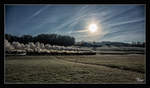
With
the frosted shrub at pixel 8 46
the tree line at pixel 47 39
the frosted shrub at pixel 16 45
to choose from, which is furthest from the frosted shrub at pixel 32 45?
the frosted shrub at pixel 8 46

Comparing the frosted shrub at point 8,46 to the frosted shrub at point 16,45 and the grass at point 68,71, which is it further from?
the grass at point 68,71

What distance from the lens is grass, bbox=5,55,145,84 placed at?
8.29ft

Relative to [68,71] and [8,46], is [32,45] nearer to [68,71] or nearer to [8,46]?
[8,46]

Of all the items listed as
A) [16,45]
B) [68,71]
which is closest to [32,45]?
[16,45]

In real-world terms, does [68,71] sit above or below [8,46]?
below

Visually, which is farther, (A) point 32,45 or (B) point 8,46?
(A) point 32,45

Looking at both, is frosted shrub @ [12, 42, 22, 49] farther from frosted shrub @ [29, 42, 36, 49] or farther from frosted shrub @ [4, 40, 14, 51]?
frosted shrub @ [29, 42, 36, 49]

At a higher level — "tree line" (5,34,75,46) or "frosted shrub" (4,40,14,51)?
"tree line" (5,34,75,46)

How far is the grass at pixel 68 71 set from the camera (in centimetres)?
253

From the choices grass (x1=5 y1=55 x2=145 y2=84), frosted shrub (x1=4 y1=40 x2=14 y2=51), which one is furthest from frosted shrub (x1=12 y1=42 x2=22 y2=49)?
grass (x1=5 y1=55 x2=145 y2=84)

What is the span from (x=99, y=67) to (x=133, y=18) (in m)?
1.03

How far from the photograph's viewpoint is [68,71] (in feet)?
8.46
